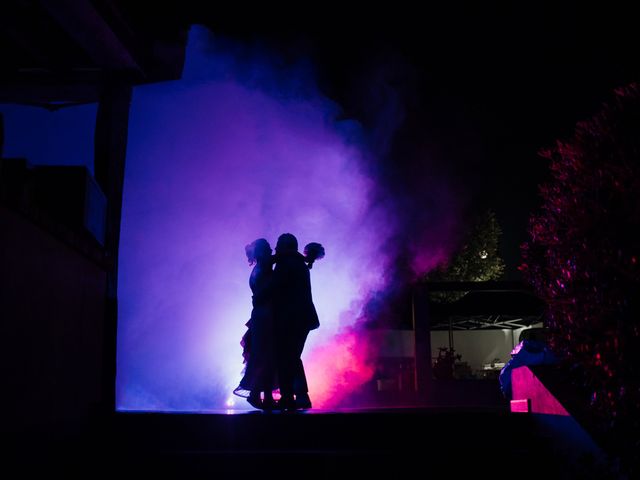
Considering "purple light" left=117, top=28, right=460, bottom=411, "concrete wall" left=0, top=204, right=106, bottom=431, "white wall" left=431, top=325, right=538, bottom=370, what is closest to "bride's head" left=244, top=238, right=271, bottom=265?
"concrete wall" left=0, top=204, right=106, bottom=431

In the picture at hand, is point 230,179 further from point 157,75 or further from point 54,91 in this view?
point 54,91

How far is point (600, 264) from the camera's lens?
18.9ft

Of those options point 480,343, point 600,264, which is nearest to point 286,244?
point 600,264

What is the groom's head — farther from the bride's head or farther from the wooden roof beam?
the wooden roof beam

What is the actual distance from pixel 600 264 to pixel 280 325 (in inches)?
127

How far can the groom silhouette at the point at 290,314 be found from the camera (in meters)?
7.34

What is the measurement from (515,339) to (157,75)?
1891 centimetres

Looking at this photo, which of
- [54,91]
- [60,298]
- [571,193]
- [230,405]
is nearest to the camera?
[60,298]

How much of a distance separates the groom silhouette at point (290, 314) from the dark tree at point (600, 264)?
90.0 inches

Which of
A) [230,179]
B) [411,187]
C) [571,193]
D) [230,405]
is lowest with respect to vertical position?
[230,405]

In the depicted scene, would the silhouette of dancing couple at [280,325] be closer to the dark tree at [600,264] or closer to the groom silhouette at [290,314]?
the groom silhouette at [290,314]

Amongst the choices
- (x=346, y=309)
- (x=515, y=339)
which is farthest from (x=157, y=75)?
(x=515, y=339)

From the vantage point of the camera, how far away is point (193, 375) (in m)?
12.4

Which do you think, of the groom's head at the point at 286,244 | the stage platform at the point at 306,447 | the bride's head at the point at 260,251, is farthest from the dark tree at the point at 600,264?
the bride's head at the point at 260,251
